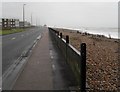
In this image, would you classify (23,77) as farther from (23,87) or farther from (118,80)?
(118,80)

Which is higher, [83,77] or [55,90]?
[83,77]

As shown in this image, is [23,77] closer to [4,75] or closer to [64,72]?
[4,75]

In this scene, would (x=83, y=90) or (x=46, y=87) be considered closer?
(x=83, y=90)

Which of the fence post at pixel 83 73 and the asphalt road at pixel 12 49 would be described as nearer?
the fence post at pixel 83 73

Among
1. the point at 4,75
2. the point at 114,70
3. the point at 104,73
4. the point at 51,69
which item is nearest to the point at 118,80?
the point at 104,73

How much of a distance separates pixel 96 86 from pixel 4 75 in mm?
3747

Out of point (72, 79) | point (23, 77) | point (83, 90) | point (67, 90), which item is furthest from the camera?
point (23, 77)

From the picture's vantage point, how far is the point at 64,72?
10109 mm

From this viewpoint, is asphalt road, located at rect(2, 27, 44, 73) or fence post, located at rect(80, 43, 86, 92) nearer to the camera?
fence post, located at rect(80, 43, 86, 92)

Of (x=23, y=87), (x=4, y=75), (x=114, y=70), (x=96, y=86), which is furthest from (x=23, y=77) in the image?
(x=114, y=70)

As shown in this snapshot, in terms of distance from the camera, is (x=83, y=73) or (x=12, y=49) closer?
(x=83, y=73)

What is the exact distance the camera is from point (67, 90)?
733 centimetres

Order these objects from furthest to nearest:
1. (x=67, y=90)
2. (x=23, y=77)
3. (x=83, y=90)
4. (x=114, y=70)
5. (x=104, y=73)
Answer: (x=114, y=70)
(x=104, y=73)
(x=23, y=77)
(x=67, y=90)
(x=83, y=90)

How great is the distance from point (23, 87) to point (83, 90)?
199 centimetres
